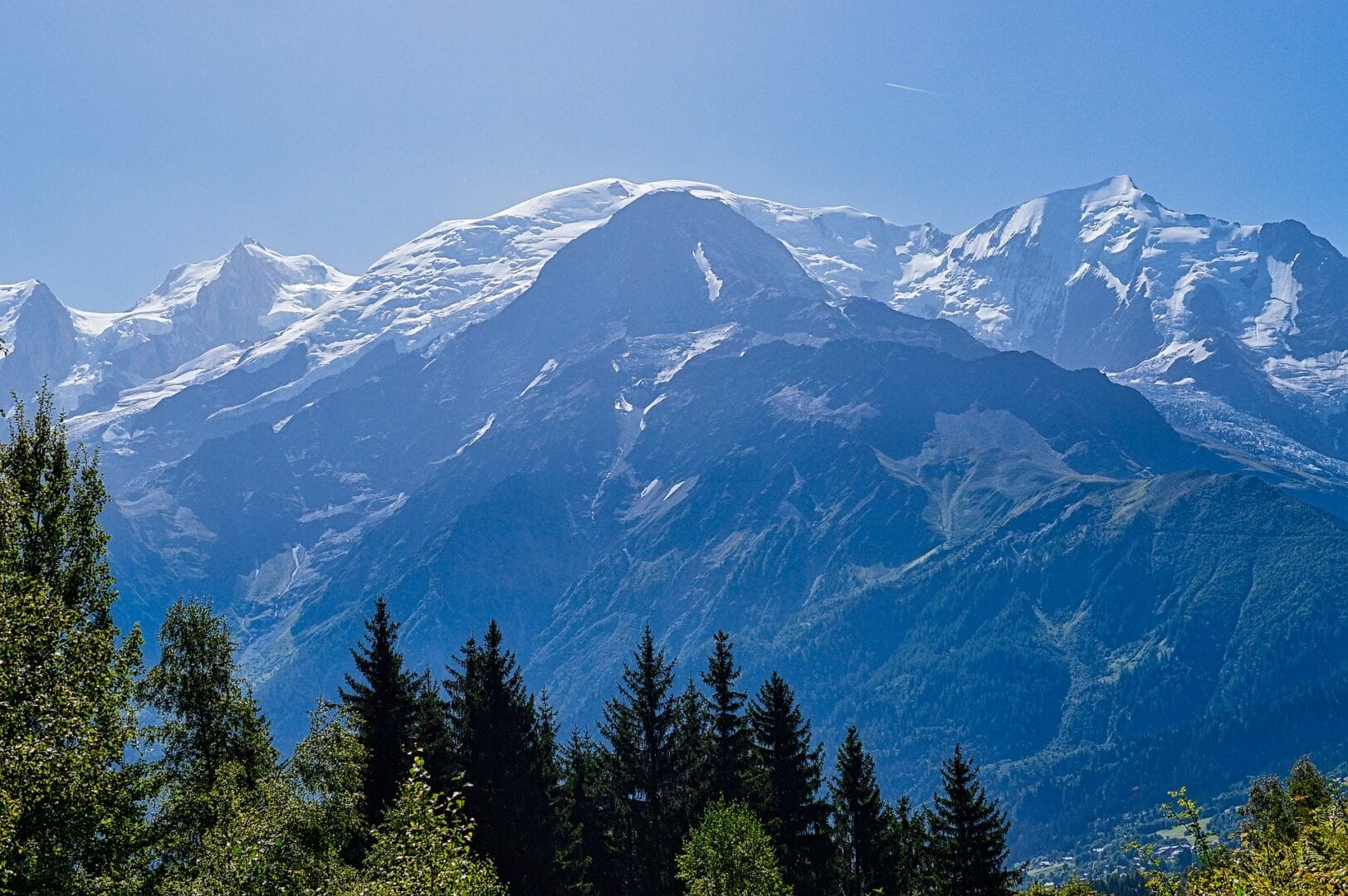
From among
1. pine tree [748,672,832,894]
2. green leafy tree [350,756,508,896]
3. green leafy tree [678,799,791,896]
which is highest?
pine tree [748,672,832,894]

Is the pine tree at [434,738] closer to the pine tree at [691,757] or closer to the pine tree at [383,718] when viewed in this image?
the pine tree at [383,718]

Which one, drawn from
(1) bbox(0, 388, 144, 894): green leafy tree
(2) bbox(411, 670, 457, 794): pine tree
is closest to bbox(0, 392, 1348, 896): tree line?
(1) bbox(0, 388, 144, 894): green leafy tree

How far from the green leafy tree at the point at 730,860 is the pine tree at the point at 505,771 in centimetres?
853

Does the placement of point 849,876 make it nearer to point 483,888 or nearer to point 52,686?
point 483,888

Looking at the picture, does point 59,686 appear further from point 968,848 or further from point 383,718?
point 968,848

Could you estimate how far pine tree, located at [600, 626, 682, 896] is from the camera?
6662 centimetres

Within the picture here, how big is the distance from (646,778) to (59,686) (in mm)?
43062

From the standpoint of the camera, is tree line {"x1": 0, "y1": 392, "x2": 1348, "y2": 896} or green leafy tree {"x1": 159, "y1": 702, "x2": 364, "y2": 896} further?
green leafy tree {"x1": 159, "y1": 702, "x2": 364, "y2": 896}

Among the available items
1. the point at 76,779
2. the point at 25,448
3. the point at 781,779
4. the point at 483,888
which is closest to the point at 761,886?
the point at 781,779

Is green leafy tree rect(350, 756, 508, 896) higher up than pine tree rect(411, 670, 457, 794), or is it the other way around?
pine tree rect(411, 670, 457, 794)

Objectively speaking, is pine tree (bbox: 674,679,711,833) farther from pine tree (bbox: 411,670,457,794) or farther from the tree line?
pine tree (bbox: 411,670,457,794)

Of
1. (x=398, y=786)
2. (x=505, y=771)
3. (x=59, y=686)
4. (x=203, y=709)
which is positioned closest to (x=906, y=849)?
(x=505, y=771)

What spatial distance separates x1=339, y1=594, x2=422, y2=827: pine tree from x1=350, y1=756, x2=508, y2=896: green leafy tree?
21.0 metres

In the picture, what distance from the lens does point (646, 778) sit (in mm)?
66875
